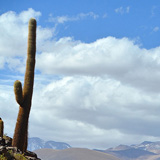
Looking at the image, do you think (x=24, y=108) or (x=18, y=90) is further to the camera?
(x=24, y=108)

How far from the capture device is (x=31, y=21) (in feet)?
89.4

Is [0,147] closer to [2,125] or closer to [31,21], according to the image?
[2,125]

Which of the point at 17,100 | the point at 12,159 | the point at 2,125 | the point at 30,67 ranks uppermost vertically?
the point at 30,67

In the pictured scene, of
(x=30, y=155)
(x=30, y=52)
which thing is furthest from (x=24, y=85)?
(x=30, y=155)

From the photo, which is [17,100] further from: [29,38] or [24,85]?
[29,38]

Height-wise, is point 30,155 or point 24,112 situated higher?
point 24,112

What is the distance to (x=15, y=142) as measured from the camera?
24578 millimetres

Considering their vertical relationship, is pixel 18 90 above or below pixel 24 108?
above

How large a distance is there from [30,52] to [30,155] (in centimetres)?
781

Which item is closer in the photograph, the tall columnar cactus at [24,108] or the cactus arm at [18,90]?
the cactus arm at [18,90]

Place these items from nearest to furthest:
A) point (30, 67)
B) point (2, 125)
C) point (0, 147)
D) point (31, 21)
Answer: point (0, 147) → point (2, 125) → point (30, 67) → point (31, 21)

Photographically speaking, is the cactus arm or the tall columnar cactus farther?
the tall columnar cactus

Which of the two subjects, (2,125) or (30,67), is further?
(30,67)

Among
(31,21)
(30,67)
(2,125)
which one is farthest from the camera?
(31,21)
